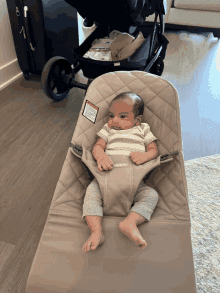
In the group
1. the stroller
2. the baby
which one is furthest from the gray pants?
the stroller

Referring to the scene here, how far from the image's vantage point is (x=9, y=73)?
78.5 inches

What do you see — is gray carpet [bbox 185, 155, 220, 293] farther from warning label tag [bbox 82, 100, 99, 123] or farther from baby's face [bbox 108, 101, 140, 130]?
warning label tag [bbox 82, 100, 99, 123]

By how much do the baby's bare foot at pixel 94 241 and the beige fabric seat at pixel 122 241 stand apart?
1.0 inches

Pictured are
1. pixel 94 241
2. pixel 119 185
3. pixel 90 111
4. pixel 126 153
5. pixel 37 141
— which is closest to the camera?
pixel 94 241

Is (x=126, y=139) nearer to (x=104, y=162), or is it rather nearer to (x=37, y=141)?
(x=104, y=162)

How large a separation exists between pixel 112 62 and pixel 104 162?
2.65 feet

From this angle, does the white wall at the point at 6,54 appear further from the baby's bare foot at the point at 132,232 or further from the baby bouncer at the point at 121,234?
the baby's bare foot at the point at 132,232

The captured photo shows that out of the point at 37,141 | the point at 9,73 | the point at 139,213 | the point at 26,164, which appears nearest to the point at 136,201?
the point at 139,213

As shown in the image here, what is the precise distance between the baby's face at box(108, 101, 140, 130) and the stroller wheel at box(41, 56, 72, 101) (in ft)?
2.66

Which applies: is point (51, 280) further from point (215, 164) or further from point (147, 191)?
point (215, 164)

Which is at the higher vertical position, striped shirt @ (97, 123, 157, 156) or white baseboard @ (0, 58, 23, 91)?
striped shirt @ (97, 123, 157, 156)

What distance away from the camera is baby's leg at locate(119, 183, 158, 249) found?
2.29ft

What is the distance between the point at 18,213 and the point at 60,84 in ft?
3.40

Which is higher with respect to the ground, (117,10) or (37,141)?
(117,10)
